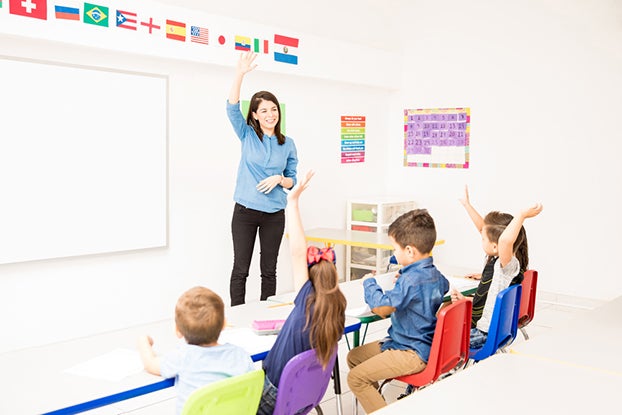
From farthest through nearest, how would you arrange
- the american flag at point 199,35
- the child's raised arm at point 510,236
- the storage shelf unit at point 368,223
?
the storage shelf unit at point 368,223
the american flag at point 199,35
the child's raised arm at point 510,236

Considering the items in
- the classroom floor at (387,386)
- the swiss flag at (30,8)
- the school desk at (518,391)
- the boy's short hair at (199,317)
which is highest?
the swiss flag at (30,8)

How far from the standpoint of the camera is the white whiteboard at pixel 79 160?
402 centimetres

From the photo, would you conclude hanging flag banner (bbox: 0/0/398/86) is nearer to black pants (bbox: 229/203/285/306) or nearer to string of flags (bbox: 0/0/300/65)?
string of flags (bbox: 0/0/300/65)

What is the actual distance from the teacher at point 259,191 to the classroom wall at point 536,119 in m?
2.52

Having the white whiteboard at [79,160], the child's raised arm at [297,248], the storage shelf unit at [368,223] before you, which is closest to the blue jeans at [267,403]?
the child's raised arm at [297,248]

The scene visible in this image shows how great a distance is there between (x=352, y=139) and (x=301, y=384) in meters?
4.55

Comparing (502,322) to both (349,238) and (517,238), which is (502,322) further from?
(349,238)

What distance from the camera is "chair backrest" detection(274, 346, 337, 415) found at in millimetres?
2104

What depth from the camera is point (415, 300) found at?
8.83 ft


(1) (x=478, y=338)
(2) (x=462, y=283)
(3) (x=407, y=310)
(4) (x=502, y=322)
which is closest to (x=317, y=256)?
(3) (x=407, y=310)

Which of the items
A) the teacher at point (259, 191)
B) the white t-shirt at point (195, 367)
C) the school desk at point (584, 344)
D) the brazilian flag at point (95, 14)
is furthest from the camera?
the teacher at point (259, 191)

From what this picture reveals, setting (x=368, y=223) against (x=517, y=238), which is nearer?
(x=517, y=238)

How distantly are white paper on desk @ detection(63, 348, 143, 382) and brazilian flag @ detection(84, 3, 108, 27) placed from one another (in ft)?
8.80

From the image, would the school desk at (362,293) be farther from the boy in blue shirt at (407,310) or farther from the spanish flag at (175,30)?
the spanish flag at (175,30)
